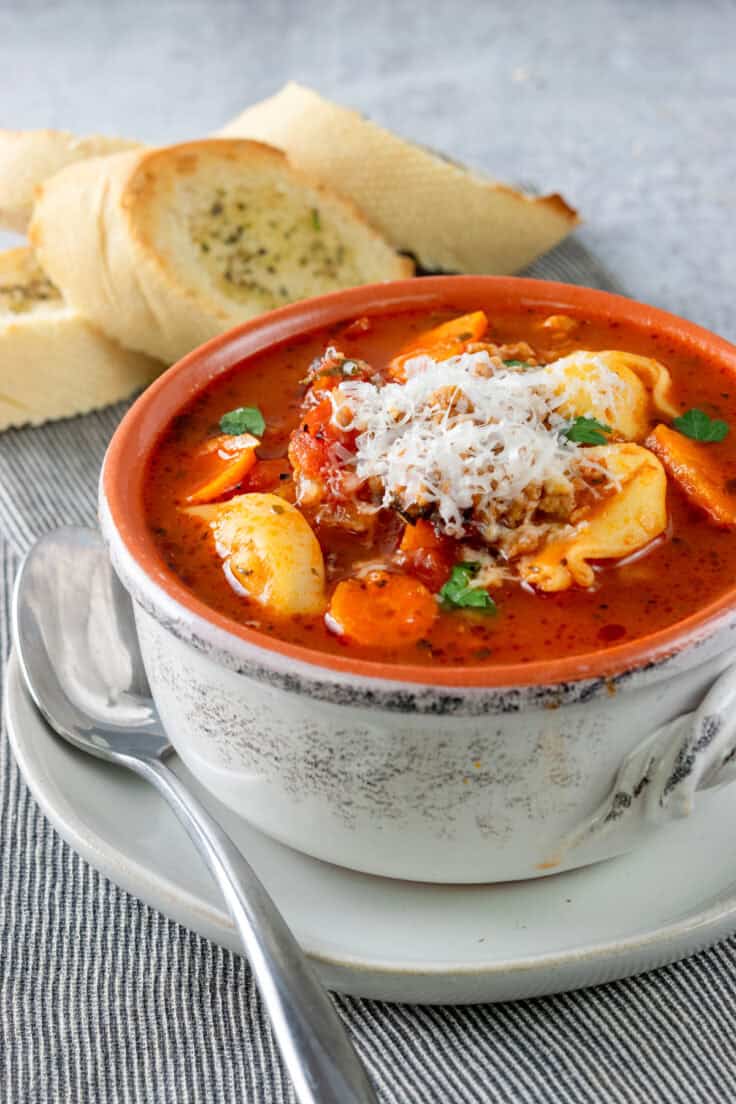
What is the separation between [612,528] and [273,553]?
0.49 m

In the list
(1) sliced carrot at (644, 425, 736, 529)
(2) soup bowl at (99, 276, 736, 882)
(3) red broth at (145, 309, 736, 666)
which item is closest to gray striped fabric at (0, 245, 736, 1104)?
(2) soup bowl at (99, 276, 736, 882)

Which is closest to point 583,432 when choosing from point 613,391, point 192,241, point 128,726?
point 613,391

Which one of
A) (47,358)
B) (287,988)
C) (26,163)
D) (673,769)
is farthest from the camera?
(26,163)

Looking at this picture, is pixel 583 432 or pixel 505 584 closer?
pixel 505 584

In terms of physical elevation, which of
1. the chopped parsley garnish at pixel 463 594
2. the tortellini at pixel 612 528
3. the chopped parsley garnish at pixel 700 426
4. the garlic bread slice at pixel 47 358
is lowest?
the garlic bread slice at pixel 47 358

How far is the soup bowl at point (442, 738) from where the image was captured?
1.64 meters

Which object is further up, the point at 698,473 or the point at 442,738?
the point at 698,473

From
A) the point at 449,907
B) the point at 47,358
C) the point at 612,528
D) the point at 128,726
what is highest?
the point at 612,528

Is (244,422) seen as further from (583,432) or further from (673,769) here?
(673,769)

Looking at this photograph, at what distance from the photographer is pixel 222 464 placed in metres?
2.12

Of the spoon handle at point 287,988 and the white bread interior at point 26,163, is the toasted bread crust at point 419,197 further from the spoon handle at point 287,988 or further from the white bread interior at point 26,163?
the spoon handle at point 287,988

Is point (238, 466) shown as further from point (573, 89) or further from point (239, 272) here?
point (573, 89)

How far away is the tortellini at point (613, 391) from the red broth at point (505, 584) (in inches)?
1.9

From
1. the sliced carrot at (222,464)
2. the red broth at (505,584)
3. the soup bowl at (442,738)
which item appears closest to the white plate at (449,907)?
the soup bowl at (442,738)
